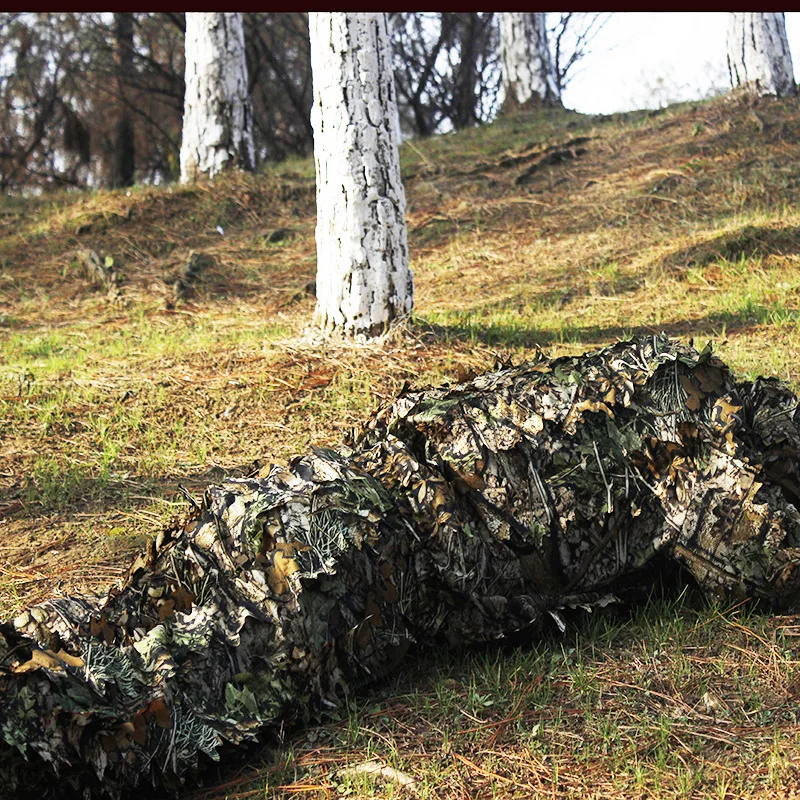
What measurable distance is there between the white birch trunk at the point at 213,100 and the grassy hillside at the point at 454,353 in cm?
56

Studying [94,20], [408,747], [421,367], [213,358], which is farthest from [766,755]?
[94,20]

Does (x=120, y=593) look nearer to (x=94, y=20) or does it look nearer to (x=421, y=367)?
(x=421, y=367)

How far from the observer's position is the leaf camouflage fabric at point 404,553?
205 centimetres

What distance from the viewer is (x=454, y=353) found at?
5.37 metres

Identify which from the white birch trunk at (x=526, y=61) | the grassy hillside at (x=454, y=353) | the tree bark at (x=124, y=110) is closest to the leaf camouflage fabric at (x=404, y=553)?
the grassy hillside at (x=454, y=353)

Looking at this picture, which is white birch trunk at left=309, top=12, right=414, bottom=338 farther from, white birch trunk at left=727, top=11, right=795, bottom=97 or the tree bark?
the tree bark

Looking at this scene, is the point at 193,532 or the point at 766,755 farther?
the point at 193,532

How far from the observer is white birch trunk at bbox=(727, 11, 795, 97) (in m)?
9.81

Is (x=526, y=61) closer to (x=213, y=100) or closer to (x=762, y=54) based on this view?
(x=762, y=54)

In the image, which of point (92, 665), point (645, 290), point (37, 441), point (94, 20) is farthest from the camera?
point (94, 20)

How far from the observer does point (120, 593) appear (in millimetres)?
2354

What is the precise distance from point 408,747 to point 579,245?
20.1 feet

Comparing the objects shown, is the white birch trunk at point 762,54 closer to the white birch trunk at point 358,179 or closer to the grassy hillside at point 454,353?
the grassy hillside at point 454,353

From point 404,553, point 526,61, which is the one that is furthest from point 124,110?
point 404,553
